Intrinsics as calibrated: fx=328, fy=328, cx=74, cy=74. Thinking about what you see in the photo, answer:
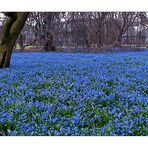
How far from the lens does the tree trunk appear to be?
8.37 metres

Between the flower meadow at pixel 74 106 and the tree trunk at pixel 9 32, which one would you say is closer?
the flower meadow at pixel 74 106

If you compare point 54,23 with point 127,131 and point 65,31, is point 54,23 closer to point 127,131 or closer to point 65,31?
point 65,31

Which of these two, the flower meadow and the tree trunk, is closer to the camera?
the flower meadow

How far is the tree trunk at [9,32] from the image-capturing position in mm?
8370

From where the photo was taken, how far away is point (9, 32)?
8.55 m

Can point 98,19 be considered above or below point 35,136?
above

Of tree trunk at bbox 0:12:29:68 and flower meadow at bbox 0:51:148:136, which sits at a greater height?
tree trunk at bbox 0:12:29:68

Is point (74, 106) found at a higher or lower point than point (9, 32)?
lower

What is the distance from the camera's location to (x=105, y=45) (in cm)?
1519

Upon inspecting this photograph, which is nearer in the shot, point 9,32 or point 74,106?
point 74,106

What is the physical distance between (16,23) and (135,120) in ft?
18.7

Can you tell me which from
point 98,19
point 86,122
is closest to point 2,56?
point 86,122

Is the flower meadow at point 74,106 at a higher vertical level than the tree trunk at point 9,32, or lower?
lower

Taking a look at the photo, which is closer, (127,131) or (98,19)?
(127,131)
